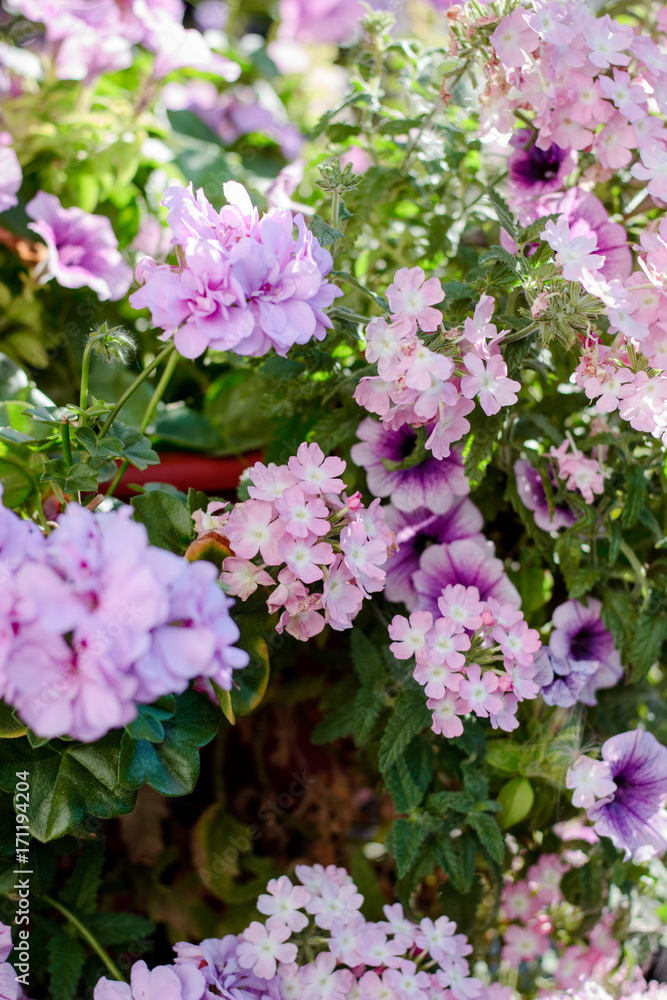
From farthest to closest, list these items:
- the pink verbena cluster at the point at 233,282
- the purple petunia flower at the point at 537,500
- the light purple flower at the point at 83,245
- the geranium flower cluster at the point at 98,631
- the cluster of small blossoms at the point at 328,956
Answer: the light purple flower at the point at 83,245 → the purple petunia flower at the point at 537,500 → the cluster of small blossoms at the point at 328,956 → the pink verbena cluster at the point at 233,282 → the geranium flower cluster at the point at 98,631

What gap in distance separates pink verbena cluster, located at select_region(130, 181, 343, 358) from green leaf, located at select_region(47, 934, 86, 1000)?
47 cm

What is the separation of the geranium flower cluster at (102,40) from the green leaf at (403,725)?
2.29ft

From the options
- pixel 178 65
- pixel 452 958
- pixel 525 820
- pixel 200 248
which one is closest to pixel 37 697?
pixel 200 248

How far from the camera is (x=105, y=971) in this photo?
619 mm

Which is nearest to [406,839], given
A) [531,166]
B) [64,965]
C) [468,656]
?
[468,656]

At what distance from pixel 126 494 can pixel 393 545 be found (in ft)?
1.06

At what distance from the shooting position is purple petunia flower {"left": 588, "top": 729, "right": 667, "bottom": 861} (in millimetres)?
585

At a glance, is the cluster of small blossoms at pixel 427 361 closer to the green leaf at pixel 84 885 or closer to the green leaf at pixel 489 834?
the green leaf at pixel 489 834

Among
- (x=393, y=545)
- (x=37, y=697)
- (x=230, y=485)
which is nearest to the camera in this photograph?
(x=37, y=697)

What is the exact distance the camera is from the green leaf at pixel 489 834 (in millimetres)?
585

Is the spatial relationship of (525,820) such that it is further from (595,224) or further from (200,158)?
(200,158)

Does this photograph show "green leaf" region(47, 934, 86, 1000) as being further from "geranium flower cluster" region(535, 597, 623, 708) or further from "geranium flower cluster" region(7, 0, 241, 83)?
"geranium flower cluster" region(7, 0, 241, 83)

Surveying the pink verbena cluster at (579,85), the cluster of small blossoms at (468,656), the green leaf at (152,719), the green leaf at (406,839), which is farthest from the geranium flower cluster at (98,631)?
the pink verbena cluster at (579,85)

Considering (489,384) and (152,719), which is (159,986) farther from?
(489,384)
